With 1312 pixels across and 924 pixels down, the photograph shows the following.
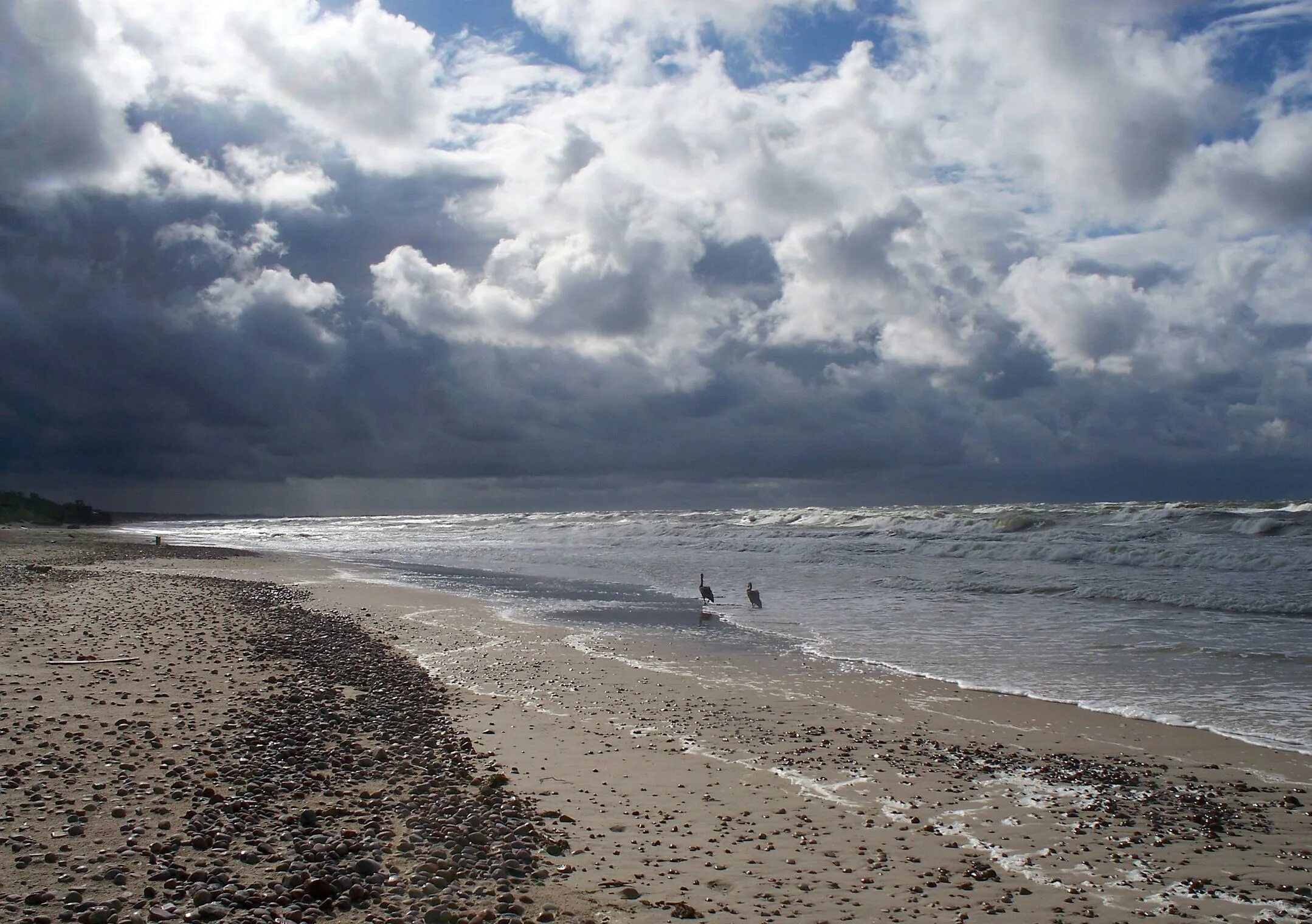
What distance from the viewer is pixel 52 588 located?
22.3 metres

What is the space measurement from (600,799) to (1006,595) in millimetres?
19307

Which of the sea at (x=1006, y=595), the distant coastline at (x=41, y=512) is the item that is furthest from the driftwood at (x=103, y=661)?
the distant coastline at (x=41, y=512)

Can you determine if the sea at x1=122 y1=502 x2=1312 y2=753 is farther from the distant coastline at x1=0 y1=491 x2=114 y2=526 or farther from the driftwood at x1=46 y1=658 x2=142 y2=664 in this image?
the distant coastline at x1=0 y1=491 x2=114 y2=526

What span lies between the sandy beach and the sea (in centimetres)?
214

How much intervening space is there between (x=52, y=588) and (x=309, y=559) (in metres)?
19.6

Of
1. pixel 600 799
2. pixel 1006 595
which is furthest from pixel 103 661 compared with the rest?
pixel 1006 595

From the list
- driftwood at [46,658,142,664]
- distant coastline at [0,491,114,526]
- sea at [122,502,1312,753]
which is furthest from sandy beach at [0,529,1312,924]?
distant coastline at [0,491,114,526]

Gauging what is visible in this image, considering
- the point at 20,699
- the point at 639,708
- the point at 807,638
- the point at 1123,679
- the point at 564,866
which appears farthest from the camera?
the point at 807,638

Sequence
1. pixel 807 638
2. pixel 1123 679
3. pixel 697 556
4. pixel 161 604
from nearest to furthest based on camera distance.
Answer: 1. pixel 1123 679
2. pixel 807 638
3. pixel 161 604
4. pixel 697 556

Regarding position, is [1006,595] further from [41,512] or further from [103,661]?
[41,512]

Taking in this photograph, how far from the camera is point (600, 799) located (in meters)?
7.16

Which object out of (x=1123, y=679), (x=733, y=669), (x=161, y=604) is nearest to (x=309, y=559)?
(x=161, y=604)

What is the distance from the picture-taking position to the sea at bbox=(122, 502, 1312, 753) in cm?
1245

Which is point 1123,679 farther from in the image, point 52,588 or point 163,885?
point 52,588
